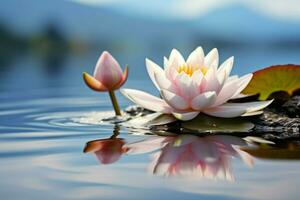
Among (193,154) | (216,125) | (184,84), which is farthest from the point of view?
(216,125)

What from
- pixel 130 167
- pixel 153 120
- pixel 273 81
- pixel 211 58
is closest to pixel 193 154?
pixel 130 167

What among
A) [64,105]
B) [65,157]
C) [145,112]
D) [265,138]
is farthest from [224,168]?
[64,105]

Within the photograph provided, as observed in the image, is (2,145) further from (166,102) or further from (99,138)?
(166,102)

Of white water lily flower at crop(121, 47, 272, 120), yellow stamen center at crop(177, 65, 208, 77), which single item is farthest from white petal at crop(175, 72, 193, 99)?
yellow stamen center at crop(177, 65, 208, 77)

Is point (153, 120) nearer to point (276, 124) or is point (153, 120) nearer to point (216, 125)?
point (216, 125)

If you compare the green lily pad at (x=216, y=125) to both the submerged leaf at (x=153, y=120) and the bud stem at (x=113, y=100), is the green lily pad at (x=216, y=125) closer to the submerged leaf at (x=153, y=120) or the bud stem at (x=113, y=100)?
the submerged leaf at (x=153, y=120)

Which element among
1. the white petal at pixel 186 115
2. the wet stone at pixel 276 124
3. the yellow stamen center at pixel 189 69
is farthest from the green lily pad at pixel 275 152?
the yellow stamen center at pixel 189 69
